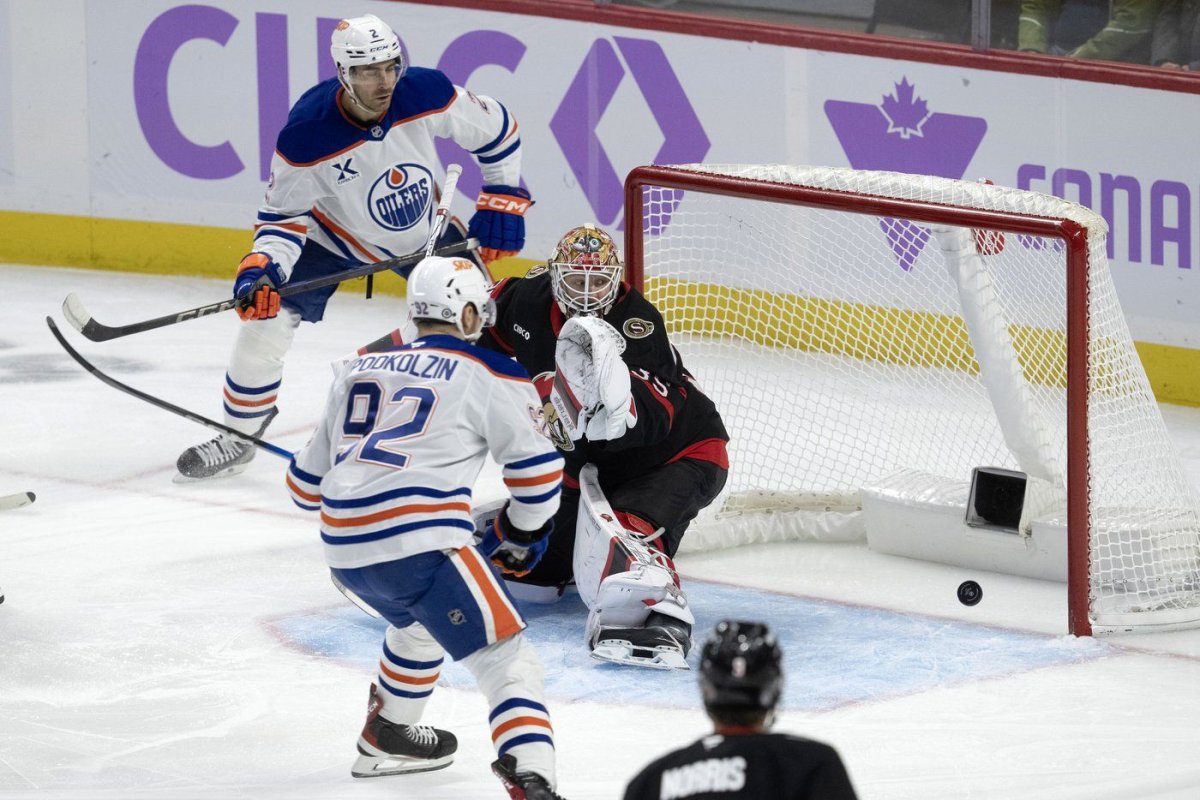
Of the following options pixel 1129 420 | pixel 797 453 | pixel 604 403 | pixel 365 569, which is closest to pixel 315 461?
pixel 365 569

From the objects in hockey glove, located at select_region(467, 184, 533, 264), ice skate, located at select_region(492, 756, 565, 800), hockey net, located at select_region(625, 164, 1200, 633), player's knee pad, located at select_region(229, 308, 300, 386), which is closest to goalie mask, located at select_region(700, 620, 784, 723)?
ice skate, located at select_region(492, 756, 565, 800)

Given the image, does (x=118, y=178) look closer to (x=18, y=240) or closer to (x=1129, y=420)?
(x=18, y=240)

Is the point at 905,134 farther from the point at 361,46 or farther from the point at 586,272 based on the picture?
the point at 586,272

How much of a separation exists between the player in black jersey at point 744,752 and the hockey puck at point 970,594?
2.28 metres

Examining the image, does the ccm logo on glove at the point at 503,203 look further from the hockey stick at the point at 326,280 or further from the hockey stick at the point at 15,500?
the hockey stick at the point at 15,500

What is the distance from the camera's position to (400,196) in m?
5.14

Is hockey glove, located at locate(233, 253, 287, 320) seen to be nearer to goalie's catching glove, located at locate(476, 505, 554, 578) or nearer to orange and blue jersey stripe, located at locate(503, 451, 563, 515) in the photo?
goalie's catching glove, located at locate(476, 505, 554, 578)

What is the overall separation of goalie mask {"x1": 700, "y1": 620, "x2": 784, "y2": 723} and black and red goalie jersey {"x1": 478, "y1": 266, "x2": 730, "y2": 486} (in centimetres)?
214

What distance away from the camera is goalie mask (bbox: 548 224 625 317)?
160 inches

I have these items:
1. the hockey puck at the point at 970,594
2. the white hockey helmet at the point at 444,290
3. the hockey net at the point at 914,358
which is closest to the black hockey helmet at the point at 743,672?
the white hockey helmet at the point at 444,290

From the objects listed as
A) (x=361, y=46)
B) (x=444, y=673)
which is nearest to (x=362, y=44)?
(x=361, y=46)

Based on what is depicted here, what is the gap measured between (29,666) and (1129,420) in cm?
228

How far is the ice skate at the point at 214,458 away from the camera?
17.3ft

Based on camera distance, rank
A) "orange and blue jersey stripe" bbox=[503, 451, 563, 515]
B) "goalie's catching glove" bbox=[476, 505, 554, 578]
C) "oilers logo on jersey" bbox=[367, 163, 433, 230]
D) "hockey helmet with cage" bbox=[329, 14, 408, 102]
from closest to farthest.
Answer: "orange and blue jersey stripe" bbox=[503, 451, 563, 515] → "goalie's catching glove" bbox=[476, 505, 554, 578] → "hockey helmet with cage" bbox=[329, 14, 408, 102] → "oilers logo on jersey" bbox=[367, 163, 433, 230]
